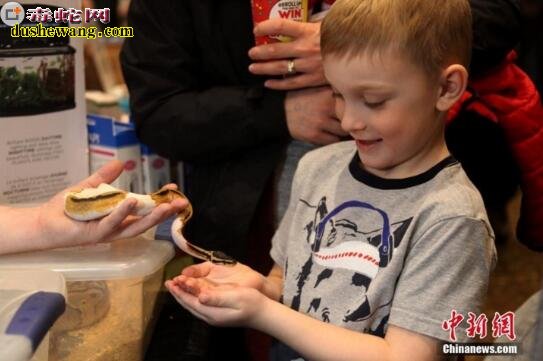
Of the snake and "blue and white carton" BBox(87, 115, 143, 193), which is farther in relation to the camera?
"blue and white carton" BBox(87, 115, 143, 193)

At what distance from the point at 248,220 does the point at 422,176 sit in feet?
1.35

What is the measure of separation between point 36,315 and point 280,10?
1.99 ft

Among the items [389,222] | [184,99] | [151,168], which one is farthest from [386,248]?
[151,168]

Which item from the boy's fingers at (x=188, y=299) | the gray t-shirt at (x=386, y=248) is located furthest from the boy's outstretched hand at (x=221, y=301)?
the gray t-shirt at (x=386, y=248)

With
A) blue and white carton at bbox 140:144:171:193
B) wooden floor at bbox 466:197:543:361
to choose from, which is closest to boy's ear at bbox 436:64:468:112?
blue and white carton at bbox 140:144:171:193

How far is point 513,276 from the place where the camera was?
5.82 feet

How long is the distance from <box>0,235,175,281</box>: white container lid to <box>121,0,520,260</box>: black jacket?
0.84ft

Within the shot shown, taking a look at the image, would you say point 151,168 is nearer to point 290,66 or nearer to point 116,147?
point 116,147

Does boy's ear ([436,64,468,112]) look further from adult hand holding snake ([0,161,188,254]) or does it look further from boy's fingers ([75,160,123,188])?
boy's fingers ([75,160,123,188])

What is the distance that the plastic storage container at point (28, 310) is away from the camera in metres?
0.71

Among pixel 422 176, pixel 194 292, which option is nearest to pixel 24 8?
pixel 194 292

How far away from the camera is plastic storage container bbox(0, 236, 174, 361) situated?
0.92 meters

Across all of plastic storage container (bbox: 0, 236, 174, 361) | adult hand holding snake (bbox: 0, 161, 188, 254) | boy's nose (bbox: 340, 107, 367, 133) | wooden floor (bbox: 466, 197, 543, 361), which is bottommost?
wooden floor (bbox: 466, 197, 543, 361)

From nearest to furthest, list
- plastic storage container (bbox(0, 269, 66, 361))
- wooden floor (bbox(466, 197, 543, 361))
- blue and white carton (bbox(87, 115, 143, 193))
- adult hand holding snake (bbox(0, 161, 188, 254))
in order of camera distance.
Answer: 1. plastic storage container (bbox(0, 269, 66, 361))
2. adult hand holding snake (bbox(0, 161, 188, 254))
3. blue and white carton (bbox(87, 115, 143, 193))
4. wooden floor (bbox(466, 197, 543, 361))
